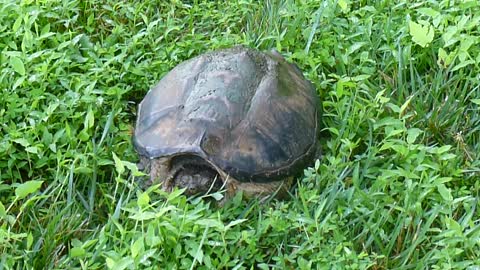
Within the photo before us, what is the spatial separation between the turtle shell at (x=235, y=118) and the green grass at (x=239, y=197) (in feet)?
0.37

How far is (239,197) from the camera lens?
281 cm

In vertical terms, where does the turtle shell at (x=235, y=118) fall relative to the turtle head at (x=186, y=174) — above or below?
above

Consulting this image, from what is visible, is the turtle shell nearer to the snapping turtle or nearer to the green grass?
the snapping turtle

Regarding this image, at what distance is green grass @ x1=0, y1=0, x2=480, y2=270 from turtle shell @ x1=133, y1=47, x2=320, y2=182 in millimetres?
111

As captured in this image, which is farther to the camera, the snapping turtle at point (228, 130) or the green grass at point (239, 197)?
the snapping turtle at point (228, 130)

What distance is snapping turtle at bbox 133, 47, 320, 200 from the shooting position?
109 inches

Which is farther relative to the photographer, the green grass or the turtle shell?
the turtle shell

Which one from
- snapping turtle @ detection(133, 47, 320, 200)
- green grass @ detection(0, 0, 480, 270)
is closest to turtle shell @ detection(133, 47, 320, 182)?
snapping turtle @ detection(133, 47, 320, 200)

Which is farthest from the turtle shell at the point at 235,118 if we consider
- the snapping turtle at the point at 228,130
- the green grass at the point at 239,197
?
the green grass at the point at 239,197

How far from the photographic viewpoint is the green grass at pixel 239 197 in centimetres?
251

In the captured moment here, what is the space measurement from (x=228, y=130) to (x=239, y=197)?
231mm

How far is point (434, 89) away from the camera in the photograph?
3289 millimetres

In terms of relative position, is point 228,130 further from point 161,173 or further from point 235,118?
point 161,173

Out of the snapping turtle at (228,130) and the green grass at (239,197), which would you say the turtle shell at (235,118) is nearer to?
the snapping turtle at (228,130)
